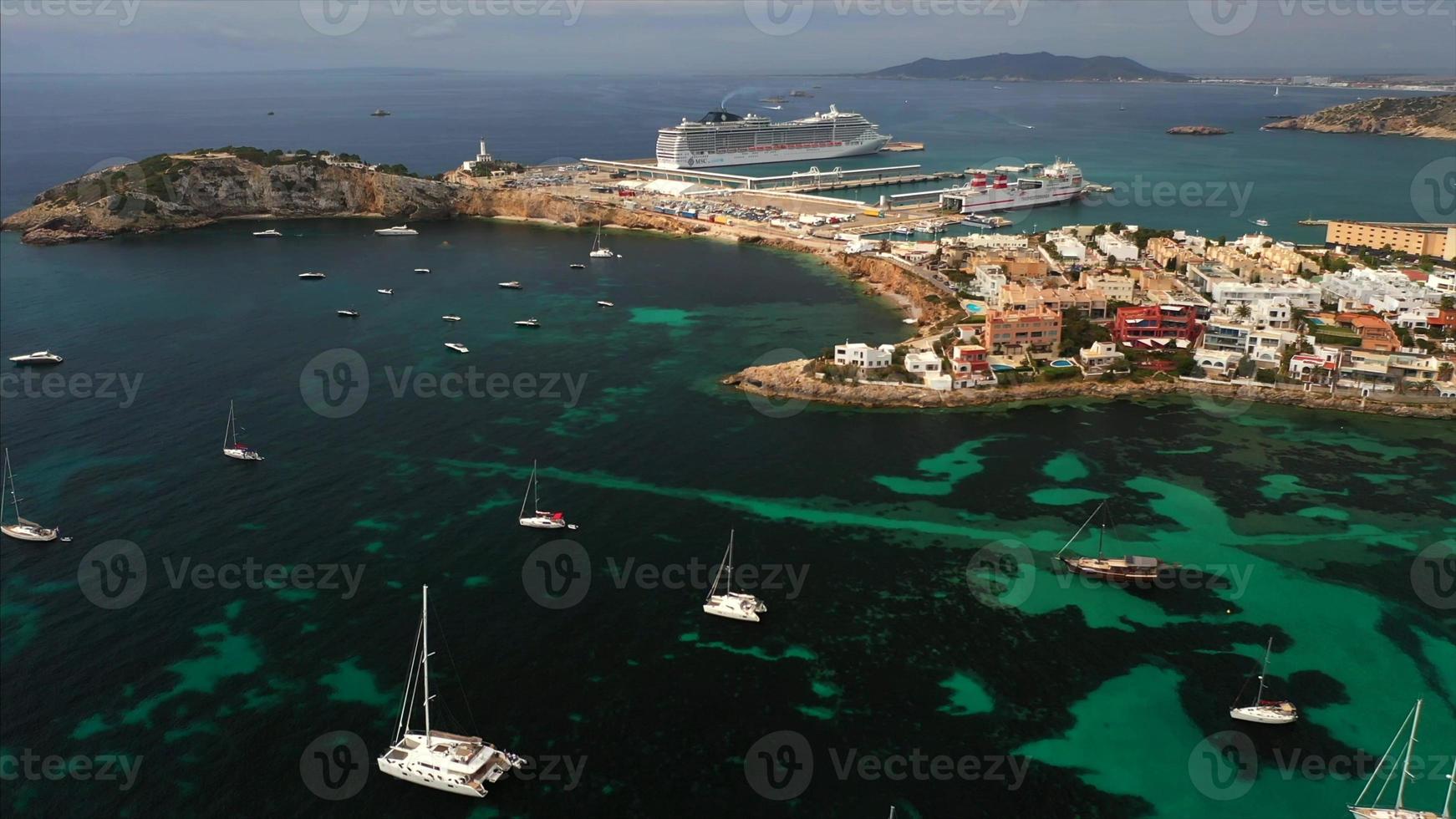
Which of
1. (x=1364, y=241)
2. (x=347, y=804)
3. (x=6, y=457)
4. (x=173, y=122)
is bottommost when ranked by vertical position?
(x=347, y=804)

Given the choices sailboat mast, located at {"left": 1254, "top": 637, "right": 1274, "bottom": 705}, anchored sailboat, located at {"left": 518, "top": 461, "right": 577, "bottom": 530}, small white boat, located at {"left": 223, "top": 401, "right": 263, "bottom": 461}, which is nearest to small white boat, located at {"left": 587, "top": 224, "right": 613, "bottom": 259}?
small white boat, located at {"left": 223, "top": 401, "right": 263, "bottom": 461}

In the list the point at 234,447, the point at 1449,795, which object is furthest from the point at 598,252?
the point at 1449,795

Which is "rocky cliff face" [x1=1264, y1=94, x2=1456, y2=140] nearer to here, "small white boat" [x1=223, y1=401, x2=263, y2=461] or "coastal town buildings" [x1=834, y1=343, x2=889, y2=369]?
"coastal town buildings" [x1=834, y1=343, x2=889, y2=369]

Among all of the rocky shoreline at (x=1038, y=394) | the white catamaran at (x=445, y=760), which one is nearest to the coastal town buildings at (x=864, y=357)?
the rocky shoreline at (x=1038, y=394)

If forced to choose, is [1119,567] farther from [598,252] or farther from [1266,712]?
[598,252]

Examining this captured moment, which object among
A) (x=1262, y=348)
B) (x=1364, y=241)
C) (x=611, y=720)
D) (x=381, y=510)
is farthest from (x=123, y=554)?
(x=1364, y=241)

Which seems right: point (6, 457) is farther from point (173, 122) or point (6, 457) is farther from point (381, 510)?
point (173, 122)
